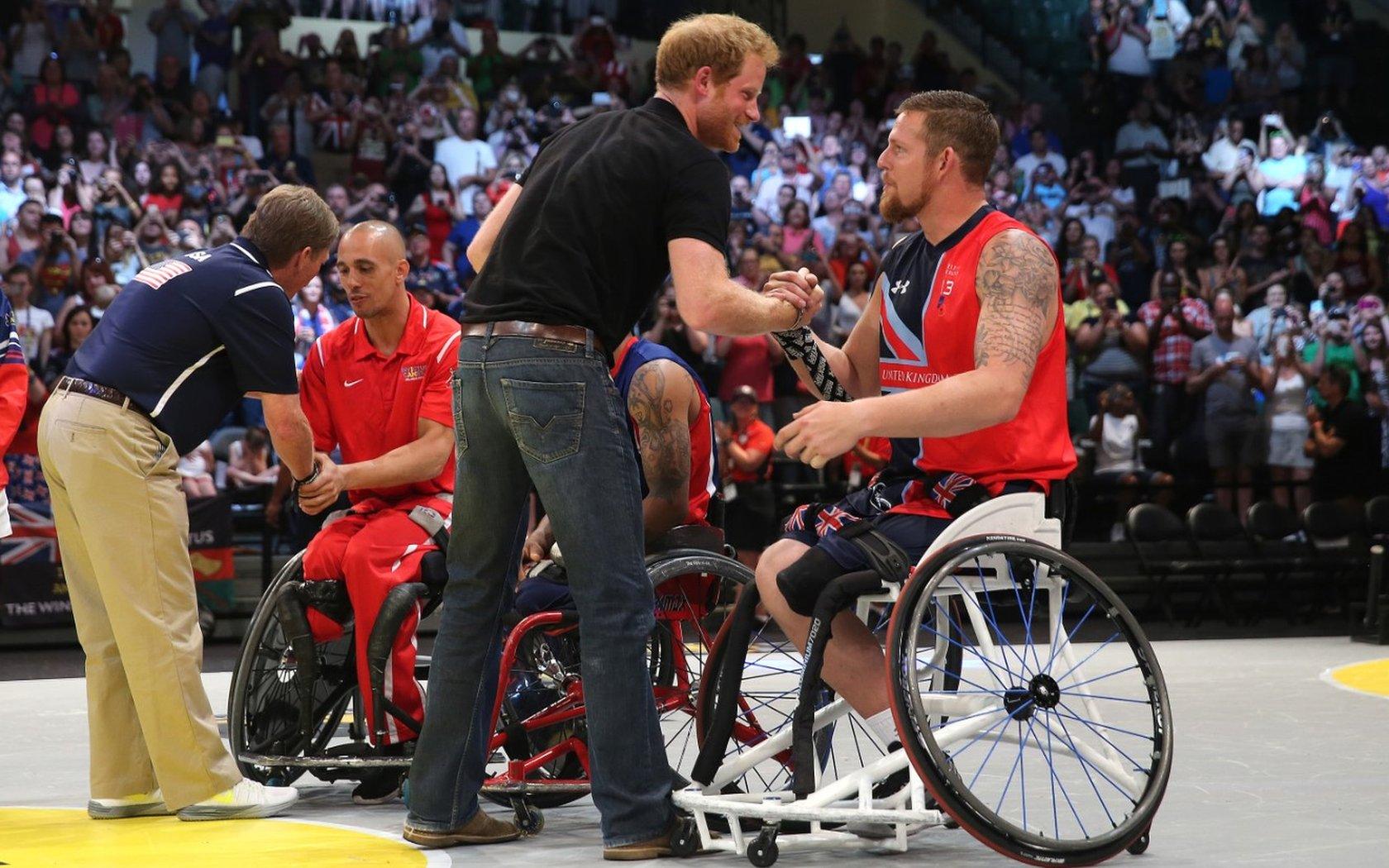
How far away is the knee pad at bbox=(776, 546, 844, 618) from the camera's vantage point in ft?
11.7

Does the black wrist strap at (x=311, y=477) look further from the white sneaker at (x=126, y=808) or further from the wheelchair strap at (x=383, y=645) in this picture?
the white sneaker at (x=126, y=808)

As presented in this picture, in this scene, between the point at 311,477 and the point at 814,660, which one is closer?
the point at 814,660

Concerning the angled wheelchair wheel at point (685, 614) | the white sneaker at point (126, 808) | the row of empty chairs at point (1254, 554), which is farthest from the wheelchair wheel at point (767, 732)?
the row of empty chairs at point (1254, 554)

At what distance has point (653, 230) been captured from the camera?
360cm

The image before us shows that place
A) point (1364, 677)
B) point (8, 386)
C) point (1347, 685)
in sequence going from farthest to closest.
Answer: point (1364, 677) < point (1347, 685) < point (8, 386)

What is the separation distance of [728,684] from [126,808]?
1761mm

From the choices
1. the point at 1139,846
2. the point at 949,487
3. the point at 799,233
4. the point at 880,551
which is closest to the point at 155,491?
the point at 880,551

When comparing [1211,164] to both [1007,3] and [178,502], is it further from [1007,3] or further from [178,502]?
[178,502]

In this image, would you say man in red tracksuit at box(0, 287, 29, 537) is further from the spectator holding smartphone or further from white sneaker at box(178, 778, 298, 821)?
the spectator holding smartphone

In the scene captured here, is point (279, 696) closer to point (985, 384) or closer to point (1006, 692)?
point (1006, 692)

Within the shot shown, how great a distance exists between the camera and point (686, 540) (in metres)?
4.34

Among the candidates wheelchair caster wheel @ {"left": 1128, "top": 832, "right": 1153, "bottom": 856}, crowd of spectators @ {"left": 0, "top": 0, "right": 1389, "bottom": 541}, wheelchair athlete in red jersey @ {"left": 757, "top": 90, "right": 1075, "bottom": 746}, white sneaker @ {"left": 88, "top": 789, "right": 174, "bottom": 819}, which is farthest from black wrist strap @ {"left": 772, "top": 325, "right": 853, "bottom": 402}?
crowd of spectators @ {"left": 0, "top": 0, "right": 1389, "bottom": 541}

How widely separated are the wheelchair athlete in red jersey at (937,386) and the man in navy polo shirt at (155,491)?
58.7 inches

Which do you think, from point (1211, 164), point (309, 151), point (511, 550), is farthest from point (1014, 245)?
point (1211, 164)
